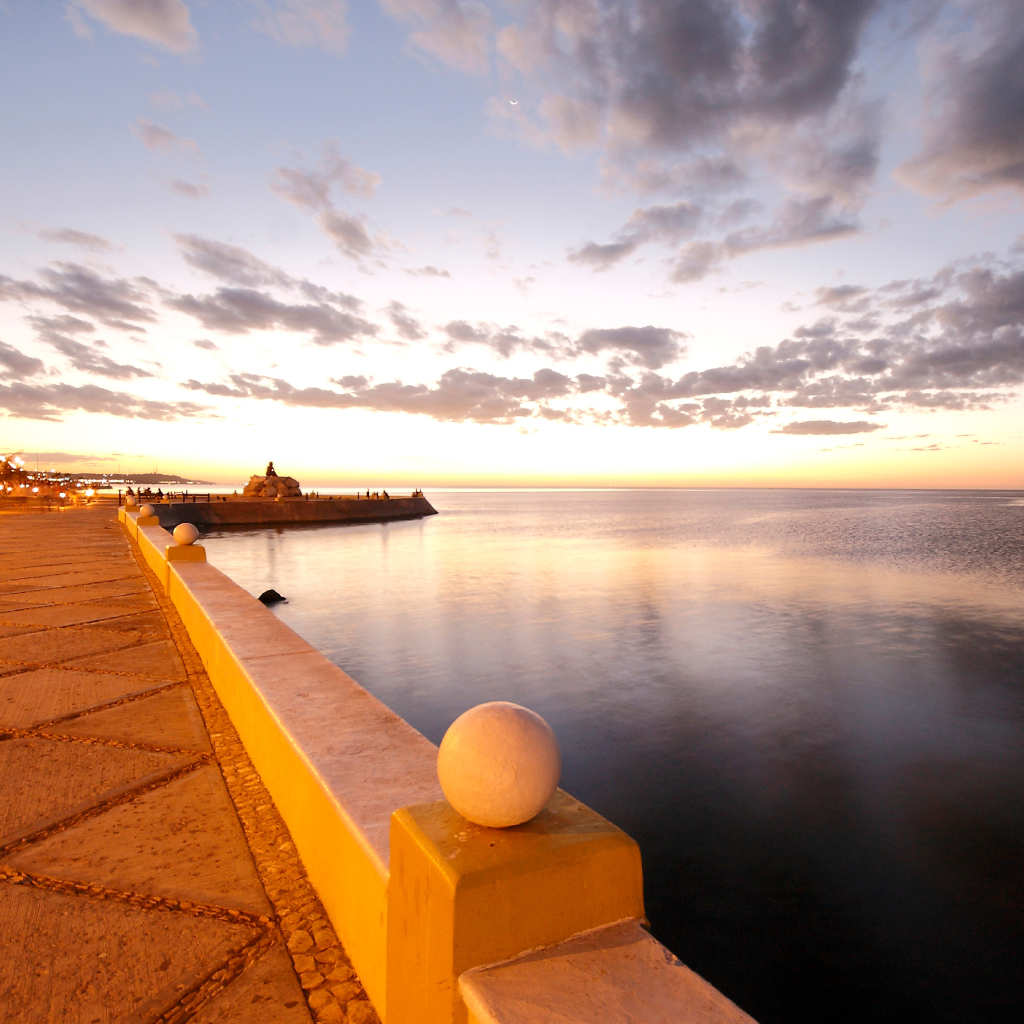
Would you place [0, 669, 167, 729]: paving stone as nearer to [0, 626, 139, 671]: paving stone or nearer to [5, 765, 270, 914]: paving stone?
[0, 626, 139, 671]: paving stone

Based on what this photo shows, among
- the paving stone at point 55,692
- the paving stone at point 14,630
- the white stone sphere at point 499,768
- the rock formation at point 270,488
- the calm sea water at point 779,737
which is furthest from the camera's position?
the rock formation at point 270,488

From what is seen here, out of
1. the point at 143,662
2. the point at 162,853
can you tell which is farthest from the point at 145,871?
the point at 143,662

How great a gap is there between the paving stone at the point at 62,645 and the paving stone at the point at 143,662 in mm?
27

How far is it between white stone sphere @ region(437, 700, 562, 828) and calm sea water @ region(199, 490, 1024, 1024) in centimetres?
494

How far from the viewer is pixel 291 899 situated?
9.07 ft

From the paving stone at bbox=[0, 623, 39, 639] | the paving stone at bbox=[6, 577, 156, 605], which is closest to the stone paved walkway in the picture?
the paving stone at bbox=[0, 623, 39, 639]

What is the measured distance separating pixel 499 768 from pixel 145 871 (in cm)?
223

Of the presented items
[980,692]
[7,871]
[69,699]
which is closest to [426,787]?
[7,871]

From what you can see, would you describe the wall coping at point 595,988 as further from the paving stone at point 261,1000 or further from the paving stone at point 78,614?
the paving stone at point 78,614

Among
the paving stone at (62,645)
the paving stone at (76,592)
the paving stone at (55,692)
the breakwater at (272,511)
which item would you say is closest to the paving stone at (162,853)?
the paving stone at (55,692)

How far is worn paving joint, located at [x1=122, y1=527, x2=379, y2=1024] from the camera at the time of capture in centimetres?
223

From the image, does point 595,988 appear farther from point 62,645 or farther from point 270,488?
point 270,488

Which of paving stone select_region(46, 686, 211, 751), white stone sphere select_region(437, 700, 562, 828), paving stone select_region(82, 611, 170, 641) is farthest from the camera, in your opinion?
paving stone select_region(82, 611, 170, 641)

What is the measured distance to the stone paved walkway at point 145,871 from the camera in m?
2.23
